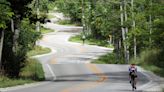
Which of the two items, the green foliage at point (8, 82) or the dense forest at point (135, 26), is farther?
the dense forest at point (135, 26)

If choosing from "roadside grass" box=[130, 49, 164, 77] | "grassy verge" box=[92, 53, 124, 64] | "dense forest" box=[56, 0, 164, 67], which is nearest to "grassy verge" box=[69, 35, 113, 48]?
"dense forest" box=[56, 0, 164, 67]

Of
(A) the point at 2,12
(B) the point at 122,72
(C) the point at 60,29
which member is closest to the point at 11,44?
(A) the point at 2,12

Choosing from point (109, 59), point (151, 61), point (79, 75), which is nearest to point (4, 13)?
point (79, 75)

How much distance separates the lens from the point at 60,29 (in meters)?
135

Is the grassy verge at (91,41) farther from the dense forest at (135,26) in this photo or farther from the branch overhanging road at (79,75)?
the dense forest at (135,26)

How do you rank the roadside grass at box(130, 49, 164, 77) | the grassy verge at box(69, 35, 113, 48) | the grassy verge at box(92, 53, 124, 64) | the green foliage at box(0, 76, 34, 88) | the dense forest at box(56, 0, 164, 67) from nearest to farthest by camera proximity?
1. the green foliage at box(0, 76, 34, 88)
2. the roadside grass at box(130, 49, 164, 77)
3. the dense forest at box(56, 0, 164, 67)
4. the grassy verge at box(92, 53, 124, 64)
5. the grassy verge at box(69, 35, 113, 48)

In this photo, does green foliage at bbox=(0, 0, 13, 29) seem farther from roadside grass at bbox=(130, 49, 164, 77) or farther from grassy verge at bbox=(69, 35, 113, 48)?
grassy verge at bbox=(69, 35, 113, 48)

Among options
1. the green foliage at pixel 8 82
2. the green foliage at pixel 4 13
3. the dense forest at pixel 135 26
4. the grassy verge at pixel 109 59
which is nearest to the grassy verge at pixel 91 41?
the dense forest at pixel 135 26

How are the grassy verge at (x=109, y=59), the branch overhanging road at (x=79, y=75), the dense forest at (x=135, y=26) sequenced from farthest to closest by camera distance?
the grassy verge at (x=109, y=59) → the dense forest at (x=135, y=26) → the branch overhanging road at (x=79, y=75)

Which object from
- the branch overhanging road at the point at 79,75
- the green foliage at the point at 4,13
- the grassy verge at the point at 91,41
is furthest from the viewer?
the grassy verge at the point at 91,41

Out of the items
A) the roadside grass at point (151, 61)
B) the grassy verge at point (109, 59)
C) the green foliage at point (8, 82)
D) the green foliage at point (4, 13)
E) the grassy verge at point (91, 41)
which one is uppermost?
the green foliage at point (4, 13)

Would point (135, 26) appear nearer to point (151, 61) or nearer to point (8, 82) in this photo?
point (151, 61)

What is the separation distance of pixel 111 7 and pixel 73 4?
38537mm

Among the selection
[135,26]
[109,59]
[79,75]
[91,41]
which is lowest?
[91,41]
